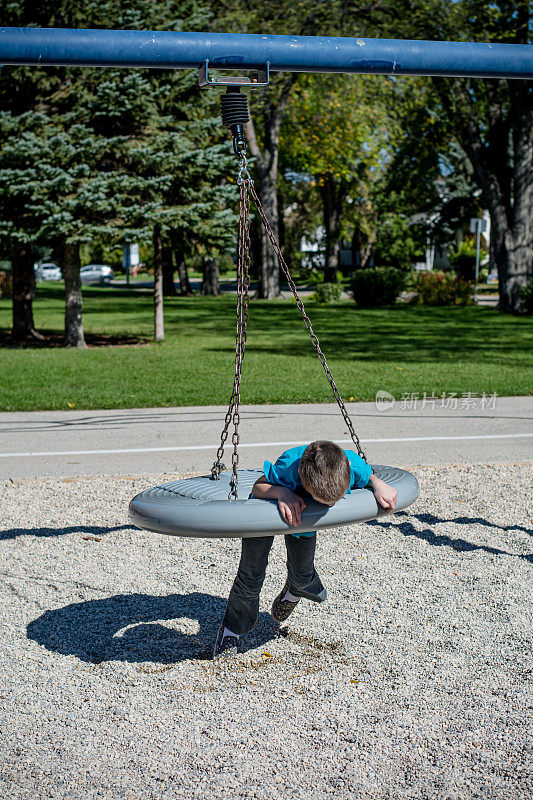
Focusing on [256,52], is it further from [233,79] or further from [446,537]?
[446,537]

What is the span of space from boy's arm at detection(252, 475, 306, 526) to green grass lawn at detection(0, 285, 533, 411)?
8.01m

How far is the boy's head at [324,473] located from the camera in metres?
3.56

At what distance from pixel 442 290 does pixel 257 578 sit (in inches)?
1159

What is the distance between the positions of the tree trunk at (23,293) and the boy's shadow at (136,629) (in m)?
16.3

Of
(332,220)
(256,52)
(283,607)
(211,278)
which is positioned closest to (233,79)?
(256,52)

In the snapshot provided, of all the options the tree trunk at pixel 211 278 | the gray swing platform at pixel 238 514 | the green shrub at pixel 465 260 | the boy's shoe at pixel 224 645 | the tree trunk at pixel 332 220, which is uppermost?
the tree trunk at pixel 332 220

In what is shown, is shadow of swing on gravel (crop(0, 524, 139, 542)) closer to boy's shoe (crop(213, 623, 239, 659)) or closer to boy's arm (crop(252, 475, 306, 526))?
boy's shoe (crop(213, 623, 239, 659))

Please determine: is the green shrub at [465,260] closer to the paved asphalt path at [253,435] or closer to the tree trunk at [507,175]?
the tree trunk at [507,175]

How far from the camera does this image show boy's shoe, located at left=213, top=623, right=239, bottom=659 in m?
4.14

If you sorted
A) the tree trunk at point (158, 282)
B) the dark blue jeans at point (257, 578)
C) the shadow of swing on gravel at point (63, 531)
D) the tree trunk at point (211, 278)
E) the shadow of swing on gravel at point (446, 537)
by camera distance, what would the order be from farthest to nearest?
the tree trunk at point (211, 278)
the tree trunk at point (158, 282)
the shadow of swing on gravel at point (63, 531)
the shadow of swing on gravel at point (446, 537)
the dark blue jeans at point (257, 578)

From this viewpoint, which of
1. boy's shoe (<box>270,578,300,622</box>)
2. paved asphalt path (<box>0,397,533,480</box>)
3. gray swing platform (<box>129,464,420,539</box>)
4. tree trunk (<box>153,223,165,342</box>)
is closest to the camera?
gray swing platform (<box>129,464,420,539</box>)

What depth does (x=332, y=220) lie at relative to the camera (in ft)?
163

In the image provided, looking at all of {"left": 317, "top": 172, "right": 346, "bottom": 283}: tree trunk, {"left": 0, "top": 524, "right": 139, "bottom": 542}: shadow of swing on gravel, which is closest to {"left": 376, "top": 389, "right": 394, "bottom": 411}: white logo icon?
{"left": 0, "top": 524, "right": 139, "bottom": 542}: shadow of swing on gravel

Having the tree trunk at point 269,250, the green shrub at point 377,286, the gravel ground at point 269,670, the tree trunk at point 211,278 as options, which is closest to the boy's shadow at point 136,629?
the gravel ground at point 269,670
